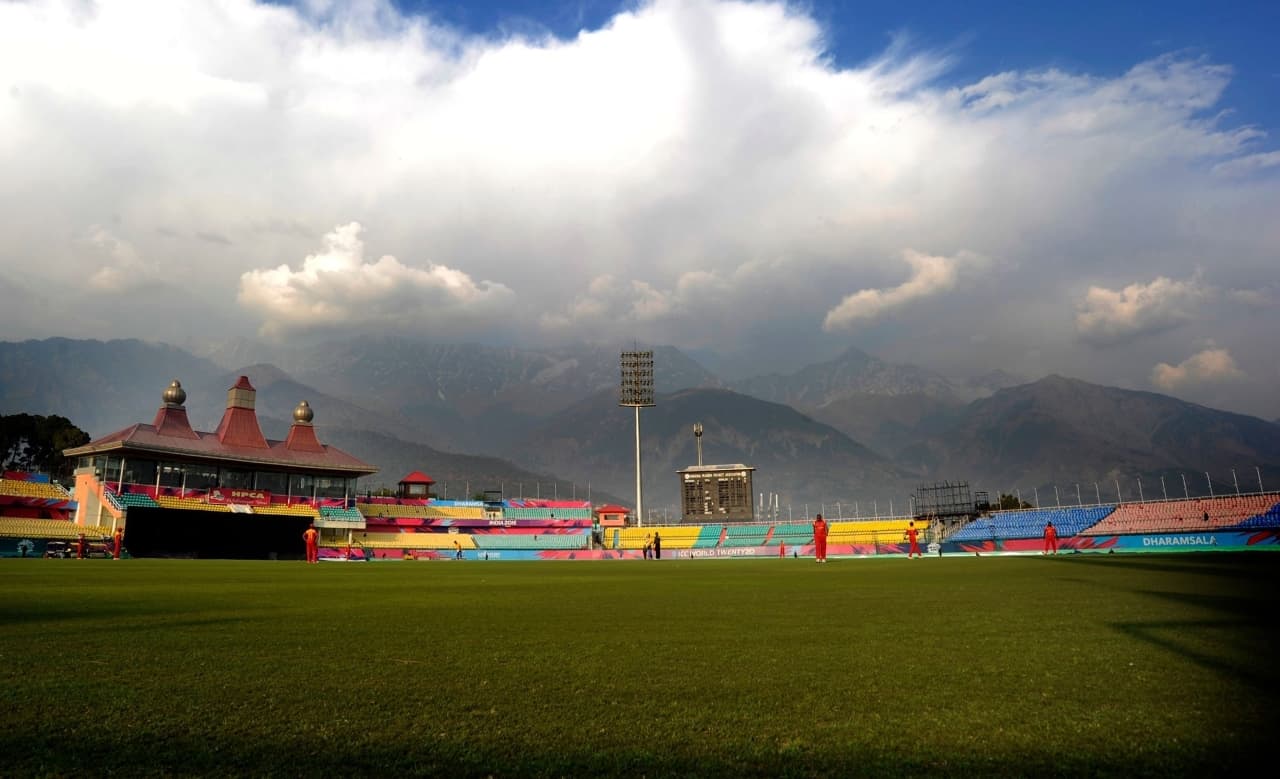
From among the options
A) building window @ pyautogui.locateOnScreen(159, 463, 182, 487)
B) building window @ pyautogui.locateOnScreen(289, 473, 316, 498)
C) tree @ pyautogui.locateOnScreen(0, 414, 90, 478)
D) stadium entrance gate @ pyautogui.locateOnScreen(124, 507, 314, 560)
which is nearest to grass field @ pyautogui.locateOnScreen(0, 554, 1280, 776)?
stadium entrance gate @ pyautogui.locateOnScreen(124, 507, 314, 560)

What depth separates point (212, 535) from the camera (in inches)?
2350

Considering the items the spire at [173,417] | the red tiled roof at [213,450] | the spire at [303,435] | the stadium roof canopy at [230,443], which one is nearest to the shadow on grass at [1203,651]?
the red tiled roof at [213,450]

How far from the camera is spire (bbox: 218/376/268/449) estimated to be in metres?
65.5

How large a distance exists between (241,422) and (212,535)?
37.8 feet

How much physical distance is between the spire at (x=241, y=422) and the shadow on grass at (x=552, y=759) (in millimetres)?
69291

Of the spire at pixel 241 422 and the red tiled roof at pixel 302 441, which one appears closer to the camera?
the spire at pixel 241 422

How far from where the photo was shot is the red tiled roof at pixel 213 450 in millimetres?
55938

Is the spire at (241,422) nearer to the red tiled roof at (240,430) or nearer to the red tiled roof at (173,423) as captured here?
the red tiled roof at (240,430)

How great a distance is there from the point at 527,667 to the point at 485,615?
13.5 feet

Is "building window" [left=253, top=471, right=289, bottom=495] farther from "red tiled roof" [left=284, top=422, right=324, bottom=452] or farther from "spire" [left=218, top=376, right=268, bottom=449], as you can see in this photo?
"red tiled roof" [left=284, top=422, right=324, bottom=452]

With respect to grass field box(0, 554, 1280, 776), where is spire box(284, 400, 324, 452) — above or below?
above

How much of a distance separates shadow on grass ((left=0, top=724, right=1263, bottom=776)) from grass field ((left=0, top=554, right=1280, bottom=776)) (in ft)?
0.05

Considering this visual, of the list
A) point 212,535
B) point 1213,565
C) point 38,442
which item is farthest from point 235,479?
point 1213,565

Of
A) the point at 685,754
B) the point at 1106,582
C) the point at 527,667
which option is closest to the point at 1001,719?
the point at 685,754
